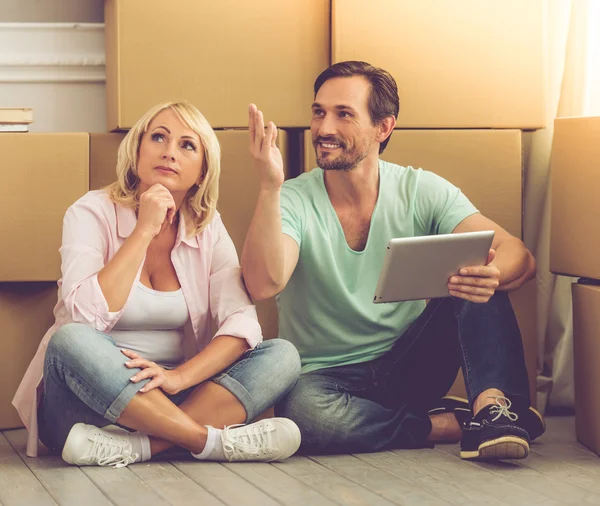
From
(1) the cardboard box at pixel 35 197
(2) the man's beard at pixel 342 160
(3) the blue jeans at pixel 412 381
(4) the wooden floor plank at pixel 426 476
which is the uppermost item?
(2) the man's beard at pixel 342 160

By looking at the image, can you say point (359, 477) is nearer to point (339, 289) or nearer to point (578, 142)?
point (339, 289)

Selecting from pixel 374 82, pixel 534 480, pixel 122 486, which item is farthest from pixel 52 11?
pixel 534 480

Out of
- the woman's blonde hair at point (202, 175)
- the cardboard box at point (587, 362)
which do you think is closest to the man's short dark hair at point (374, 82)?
the woman's blonde hair at point (202, 175)

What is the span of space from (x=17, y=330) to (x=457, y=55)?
1.06m

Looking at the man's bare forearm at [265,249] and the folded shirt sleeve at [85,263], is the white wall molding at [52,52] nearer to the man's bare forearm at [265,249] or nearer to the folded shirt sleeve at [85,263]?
the folded shirt sleeve at [85,263]

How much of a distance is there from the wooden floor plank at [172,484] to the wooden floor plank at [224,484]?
0.01 meters

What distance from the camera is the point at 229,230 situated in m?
2.04

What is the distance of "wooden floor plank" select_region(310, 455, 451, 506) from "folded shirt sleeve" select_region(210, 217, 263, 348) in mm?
250

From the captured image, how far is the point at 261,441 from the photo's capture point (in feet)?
5.42

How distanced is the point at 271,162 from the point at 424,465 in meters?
0.57

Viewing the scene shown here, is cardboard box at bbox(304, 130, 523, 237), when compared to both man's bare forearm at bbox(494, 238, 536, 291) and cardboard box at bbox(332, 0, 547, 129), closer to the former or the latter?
cardboard box at bbox(332, 0, 547, 129)

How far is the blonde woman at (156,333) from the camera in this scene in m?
1.61

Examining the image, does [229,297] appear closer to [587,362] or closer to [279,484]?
[279,484]

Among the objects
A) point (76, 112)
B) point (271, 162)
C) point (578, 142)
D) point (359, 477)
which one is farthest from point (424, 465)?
point (76, 112)
